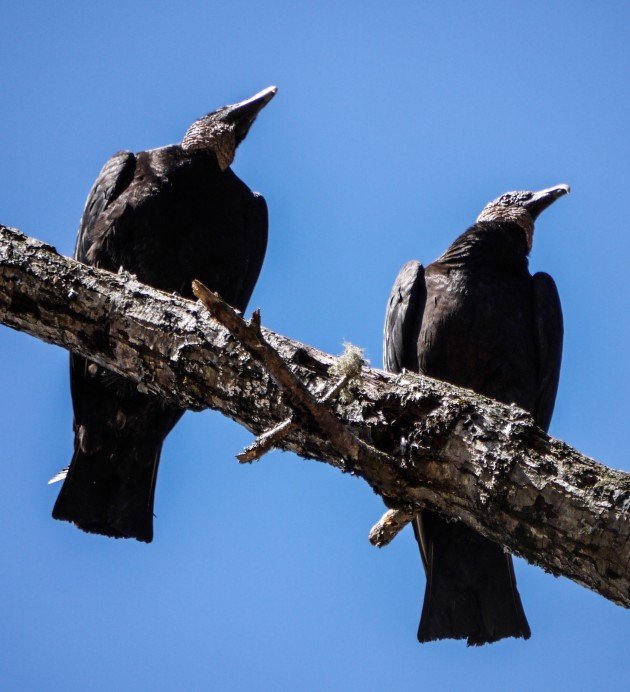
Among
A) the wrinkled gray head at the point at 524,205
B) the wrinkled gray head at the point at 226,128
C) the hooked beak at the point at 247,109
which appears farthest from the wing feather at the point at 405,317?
the hooked beak at the point at 247,109

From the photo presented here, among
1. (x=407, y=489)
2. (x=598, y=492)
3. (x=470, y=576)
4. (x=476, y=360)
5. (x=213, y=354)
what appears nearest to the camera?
(x=598, y=492)

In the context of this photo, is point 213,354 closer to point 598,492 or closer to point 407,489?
point 407,489

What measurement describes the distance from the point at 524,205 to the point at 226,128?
1632 millimetres

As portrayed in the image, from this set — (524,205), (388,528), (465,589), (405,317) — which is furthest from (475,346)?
(388,528)

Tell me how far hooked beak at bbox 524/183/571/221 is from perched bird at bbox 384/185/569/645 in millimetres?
630

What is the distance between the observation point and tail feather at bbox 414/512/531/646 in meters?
3.79

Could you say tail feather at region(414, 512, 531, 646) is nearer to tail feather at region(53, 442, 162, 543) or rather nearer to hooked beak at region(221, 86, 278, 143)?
tail feather at region(53, 442, 162, 543)

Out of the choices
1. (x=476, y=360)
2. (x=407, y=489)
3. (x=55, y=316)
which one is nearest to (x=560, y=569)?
(x=407, y=489)

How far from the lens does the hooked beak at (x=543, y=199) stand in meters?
5.38

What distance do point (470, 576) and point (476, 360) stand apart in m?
0.92

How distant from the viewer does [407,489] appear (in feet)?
8.41

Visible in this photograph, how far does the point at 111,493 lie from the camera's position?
416cm

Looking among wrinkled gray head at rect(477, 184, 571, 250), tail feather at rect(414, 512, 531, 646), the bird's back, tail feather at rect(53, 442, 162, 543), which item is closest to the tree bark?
tail feather at rect(414, 512, 531, 646)

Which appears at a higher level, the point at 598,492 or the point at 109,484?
the point at 109,484
